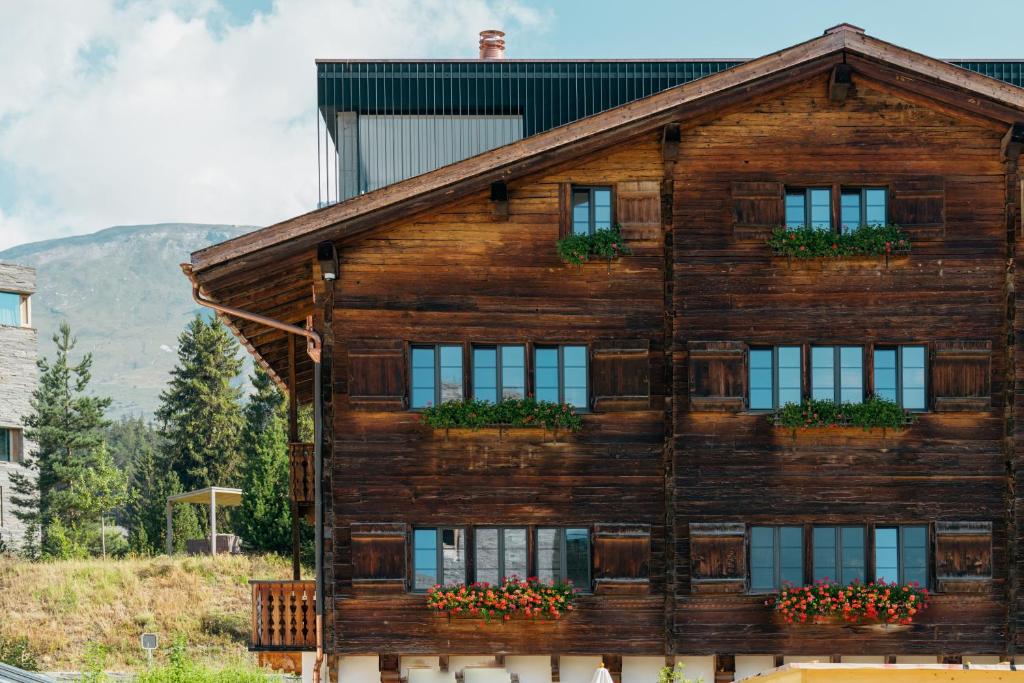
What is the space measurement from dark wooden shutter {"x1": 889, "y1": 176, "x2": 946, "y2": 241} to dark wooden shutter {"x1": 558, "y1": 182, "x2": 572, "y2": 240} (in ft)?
15.9

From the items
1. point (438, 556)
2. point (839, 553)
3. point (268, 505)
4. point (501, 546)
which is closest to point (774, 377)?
point (839, 553)

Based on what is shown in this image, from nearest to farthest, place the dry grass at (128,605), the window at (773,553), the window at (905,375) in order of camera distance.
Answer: the window at (773,553) → the window at (905,375) → the dry grass at (128,605)

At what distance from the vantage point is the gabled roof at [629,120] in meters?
21.1

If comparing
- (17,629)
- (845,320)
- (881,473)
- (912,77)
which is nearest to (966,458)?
(881,473)

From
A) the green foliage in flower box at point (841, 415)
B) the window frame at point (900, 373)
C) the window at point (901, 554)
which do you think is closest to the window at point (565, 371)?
the green foliage in flower box at point (841, 415)

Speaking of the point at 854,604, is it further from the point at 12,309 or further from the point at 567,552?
the point at 12,309

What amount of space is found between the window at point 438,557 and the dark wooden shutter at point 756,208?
6219 millimetres

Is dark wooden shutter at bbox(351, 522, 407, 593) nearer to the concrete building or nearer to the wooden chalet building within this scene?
the wooden chalet building

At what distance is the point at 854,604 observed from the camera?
21.3 meters

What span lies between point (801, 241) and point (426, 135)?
8.05m

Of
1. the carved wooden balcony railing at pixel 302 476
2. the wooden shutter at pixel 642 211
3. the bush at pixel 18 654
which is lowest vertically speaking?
the bush at pixel 18 654

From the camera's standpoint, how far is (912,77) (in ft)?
70.8

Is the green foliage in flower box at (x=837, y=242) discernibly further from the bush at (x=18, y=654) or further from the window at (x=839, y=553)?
the bush at (x=18, y=654)

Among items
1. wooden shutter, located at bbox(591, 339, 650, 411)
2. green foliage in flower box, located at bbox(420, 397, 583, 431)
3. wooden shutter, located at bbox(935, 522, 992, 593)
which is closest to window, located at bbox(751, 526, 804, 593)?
wooden shutter, located at bbox(935, 522, 992, 593)
